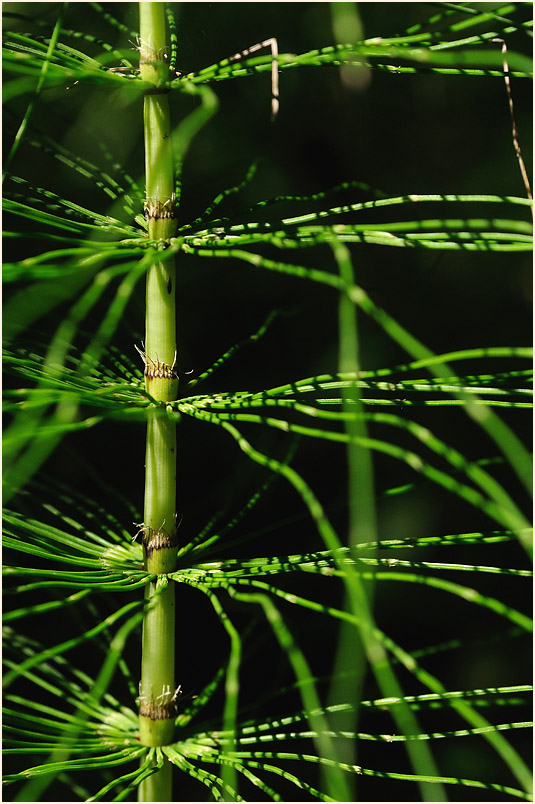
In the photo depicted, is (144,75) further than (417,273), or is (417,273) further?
(417,273)

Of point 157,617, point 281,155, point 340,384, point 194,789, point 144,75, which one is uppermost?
point 281,155

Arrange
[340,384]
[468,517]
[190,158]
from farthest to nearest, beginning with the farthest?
[468,517] → [190,158] → [340,384]

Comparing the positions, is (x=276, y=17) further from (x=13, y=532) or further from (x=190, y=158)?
(x=13, y=532)

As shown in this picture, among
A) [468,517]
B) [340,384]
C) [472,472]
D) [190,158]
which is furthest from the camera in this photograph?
[468,517]

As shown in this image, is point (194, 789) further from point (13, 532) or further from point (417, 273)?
point (417, 273)

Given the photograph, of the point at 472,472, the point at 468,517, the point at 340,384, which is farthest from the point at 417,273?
the point at 472,472

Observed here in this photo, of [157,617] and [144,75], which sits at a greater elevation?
[144,75]
